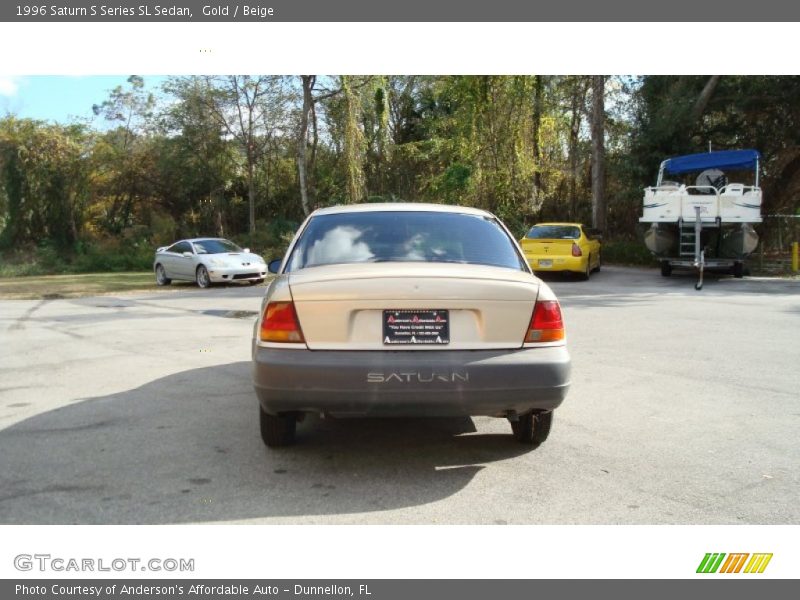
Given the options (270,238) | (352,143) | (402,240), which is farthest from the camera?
(270,238)

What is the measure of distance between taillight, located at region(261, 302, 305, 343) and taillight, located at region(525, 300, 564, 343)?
1.38 metres

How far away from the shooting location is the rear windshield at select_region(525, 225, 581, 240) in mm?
19609

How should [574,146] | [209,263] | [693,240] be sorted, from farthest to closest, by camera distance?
[574,146] → [209,263] → [693,240]

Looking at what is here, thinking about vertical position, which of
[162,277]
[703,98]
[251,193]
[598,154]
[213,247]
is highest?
[703,98]

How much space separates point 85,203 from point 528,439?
3453 cm

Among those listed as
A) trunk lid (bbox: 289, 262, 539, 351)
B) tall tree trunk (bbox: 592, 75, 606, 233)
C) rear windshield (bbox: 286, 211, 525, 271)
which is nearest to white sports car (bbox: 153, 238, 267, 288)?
tall tree trunk (bbox: 592, 75, 606, 233)

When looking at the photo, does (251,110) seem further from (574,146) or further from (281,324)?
(281,324)

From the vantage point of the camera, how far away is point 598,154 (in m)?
25.6

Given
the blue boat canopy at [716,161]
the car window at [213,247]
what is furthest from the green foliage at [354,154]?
the car window at [213,247]

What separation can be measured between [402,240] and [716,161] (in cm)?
1649

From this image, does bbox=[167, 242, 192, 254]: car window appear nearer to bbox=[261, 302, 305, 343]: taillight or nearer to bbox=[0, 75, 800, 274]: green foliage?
bbox=[0, 75, 800, 274]: green foliage

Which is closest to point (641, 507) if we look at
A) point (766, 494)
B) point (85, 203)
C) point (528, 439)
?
point (766, 494)

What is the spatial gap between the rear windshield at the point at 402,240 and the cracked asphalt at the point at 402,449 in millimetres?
1305

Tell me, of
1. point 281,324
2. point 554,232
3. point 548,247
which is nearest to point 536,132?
point 554,232
